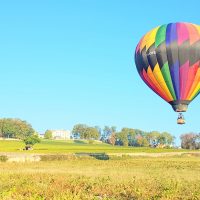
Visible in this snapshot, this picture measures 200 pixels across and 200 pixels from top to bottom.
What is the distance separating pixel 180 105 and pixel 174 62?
5142 mm

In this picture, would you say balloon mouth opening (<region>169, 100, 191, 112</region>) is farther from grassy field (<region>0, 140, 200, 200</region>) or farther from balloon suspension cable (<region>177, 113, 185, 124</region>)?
grassy field (<region>0, 140, 200, 200</region>)

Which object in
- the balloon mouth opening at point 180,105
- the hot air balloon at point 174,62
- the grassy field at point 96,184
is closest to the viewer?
the grassy field at point 96,184

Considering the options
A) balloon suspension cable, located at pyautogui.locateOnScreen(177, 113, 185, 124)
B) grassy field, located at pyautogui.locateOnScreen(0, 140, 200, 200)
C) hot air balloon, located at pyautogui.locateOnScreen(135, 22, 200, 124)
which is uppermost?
hot air balloon, located at pyautogui.locateOnScreen(135, 22, 200, 124)

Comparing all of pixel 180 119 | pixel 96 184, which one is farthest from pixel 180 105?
pixel 96 184

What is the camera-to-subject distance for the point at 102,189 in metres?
21.7

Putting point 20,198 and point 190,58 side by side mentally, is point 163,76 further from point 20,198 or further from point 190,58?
point 20,198

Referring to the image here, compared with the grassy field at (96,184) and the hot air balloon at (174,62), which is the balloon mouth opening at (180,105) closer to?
the hot air balloon at (174,62)

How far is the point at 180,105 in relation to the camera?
48656mm

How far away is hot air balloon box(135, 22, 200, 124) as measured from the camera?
46.4 meters

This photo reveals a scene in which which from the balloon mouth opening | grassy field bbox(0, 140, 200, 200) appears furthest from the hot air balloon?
grassy field bbox(0, 140, 200, 200)

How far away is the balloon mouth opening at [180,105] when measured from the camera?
48.5 meters

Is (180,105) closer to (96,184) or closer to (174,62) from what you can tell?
(174,62)

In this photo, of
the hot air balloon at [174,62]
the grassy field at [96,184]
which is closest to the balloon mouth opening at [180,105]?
the hot air balloon at [174,62]

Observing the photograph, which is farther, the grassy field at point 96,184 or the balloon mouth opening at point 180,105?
the balloon mouth opening at point 180,105
